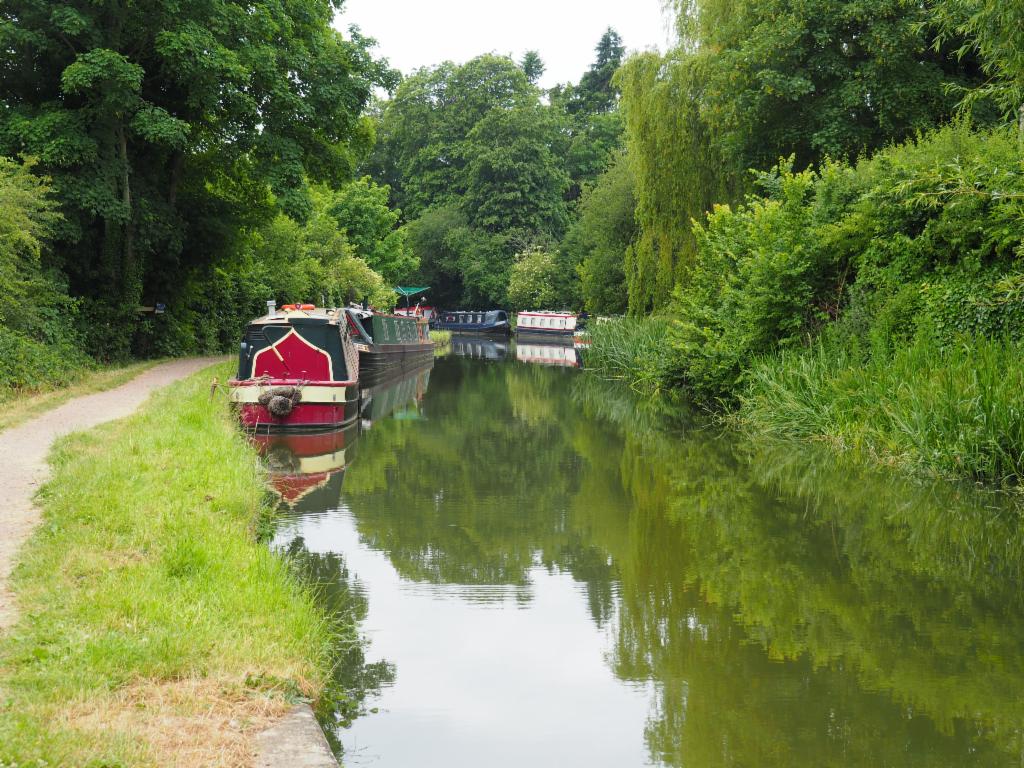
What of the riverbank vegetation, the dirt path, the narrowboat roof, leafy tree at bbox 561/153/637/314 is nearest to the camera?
the dirt path

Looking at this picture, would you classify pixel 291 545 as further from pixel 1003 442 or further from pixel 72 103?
pixel 72 103

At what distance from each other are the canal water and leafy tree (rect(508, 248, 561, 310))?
43829mm

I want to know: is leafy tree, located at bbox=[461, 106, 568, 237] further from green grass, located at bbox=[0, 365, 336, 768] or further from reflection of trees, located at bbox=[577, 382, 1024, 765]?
green grass, located at bbox=[0, 365, 336, 768]

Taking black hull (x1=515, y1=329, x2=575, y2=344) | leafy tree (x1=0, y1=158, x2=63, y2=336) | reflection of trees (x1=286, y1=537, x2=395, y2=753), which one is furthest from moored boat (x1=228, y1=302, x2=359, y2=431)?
black hull (x1=515, y1=329, x2=575, y2=344)

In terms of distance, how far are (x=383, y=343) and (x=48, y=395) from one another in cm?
1513

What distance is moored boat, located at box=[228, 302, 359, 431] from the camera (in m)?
15.3

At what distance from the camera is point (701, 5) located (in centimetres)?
2230

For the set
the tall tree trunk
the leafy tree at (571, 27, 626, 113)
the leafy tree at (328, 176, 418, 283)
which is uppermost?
the leafy tree at (571, 27, 626, 113)

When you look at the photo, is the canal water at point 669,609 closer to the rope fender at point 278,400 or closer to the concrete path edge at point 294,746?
the concrete path edge at point 294,746

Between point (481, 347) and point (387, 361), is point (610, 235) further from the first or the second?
point (481, 347)

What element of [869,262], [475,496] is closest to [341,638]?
[475,496]

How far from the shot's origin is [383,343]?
2902 cm

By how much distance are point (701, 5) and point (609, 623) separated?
19077 millimetres

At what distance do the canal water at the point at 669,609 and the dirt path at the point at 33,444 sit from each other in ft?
6.48
